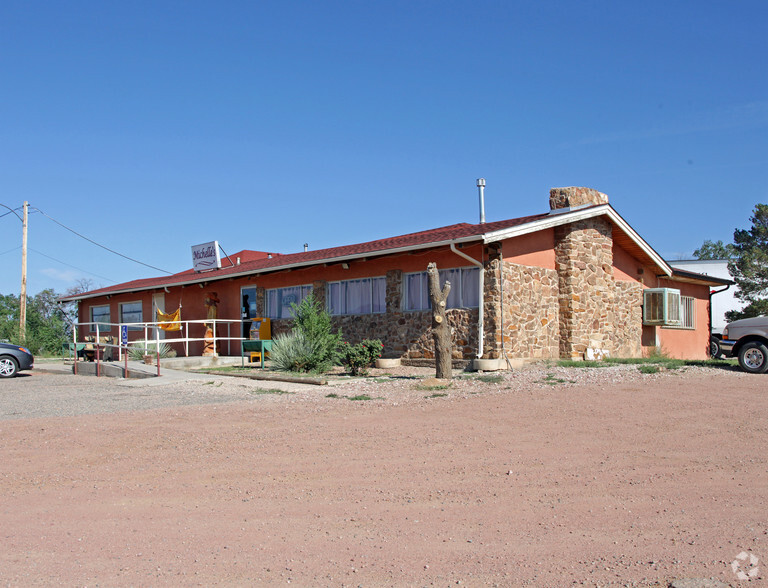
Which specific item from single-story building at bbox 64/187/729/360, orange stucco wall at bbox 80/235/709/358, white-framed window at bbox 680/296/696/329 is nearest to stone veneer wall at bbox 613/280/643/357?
single-story building at bbox 64/187/729/360

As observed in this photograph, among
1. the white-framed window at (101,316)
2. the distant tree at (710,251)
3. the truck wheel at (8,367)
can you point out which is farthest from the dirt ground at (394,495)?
the distant tree at (710,251)

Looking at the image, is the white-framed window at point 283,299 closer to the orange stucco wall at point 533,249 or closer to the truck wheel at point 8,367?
the orange stucco wall at point 533,249

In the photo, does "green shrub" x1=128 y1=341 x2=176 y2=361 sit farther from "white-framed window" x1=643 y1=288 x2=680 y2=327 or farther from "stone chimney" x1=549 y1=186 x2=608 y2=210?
"white-framed window" x1=643 y1=288 x2=680 y2=327

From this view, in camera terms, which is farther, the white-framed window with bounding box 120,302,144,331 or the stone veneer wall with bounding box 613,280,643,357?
the white-framed window with bounding box 120,302,144,331

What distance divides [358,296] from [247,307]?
587 cm

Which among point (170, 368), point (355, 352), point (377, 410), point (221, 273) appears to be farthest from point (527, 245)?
point (221, 273)

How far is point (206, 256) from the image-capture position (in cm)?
2698

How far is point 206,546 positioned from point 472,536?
179 centimetres

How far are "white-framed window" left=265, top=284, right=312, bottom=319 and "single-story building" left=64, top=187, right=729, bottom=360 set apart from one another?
4 cm

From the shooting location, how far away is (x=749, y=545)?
14.7 ft

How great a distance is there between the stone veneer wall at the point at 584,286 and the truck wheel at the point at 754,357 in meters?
4.35

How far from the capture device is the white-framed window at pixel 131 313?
28913 mm

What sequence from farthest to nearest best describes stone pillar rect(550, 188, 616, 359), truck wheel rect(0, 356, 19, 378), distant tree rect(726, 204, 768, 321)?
distant tree rect(726, 204, 768, 321) → truck wheel rect(0, 356, 19, 378) → stone pillar rect(550, 188, 616, 359)

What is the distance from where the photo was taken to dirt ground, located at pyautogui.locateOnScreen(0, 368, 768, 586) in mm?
4254
